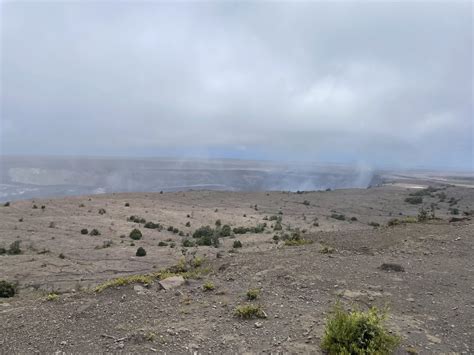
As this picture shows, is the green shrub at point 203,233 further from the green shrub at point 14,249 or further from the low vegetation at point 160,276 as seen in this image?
the low vegetation at point 160,276

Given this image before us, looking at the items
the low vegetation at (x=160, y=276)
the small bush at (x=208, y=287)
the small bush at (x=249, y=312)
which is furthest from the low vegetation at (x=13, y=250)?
the small bush at (x=249, y=312)

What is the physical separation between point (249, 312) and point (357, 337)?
86.8 inches

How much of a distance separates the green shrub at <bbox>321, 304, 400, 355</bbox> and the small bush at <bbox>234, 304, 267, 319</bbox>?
1.51 meters

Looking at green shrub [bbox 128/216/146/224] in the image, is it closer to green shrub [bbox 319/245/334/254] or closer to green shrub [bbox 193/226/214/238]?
green shrub [bbox 193/226/214/238]

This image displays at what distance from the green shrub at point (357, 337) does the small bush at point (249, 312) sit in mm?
1513

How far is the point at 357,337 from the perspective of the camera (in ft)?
18.0

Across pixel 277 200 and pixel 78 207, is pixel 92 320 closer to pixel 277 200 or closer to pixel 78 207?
pixel 78 207

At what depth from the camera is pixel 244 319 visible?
688 centimetres

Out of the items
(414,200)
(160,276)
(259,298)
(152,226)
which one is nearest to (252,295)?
(259,298)

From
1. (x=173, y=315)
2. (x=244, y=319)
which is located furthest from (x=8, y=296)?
(x=244, y=319)

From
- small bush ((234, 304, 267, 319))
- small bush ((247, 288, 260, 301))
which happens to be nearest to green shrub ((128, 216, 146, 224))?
small bush ((247, 288, 260, 301))

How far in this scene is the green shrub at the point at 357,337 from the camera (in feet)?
17.7

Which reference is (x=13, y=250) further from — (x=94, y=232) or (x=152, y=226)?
(x=152, y=226)

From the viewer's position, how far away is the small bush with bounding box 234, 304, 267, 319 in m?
6.93
